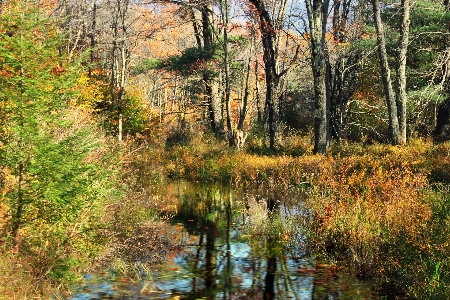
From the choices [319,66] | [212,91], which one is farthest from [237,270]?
[212,91]

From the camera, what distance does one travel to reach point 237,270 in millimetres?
8680

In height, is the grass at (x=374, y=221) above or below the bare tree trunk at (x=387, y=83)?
below

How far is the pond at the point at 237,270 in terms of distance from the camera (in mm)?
7543

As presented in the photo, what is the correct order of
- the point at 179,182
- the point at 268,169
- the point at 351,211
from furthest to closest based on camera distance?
the point at 179,182, the point at 268,169, the point at 351,211

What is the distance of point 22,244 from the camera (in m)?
7.00

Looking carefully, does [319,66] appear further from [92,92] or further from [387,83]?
[92,92]

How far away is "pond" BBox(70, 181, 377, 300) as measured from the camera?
754 centimetres

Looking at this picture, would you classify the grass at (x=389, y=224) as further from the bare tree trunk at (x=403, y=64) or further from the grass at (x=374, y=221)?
the bare tree trunk at (x=403, y=64)

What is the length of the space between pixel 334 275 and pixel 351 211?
1393 millimetres

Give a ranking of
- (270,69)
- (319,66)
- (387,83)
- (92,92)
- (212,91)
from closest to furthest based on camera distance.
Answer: (319,66) → (387,83) → (270,69) → (212,91) → (92,92)

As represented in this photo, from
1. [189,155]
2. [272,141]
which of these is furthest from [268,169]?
[189,155]

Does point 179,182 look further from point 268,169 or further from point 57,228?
point 57,228

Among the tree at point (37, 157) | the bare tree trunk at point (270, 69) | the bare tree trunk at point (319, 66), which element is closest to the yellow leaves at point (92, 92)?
the bare tree trunk at point (270, 69)

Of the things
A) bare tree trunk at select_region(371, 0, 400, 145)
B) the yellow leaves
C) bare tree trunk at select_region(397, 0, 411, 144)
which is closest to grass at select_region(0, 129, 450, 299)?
bare tree trunk at select_region(371, 0, 400, 145)
